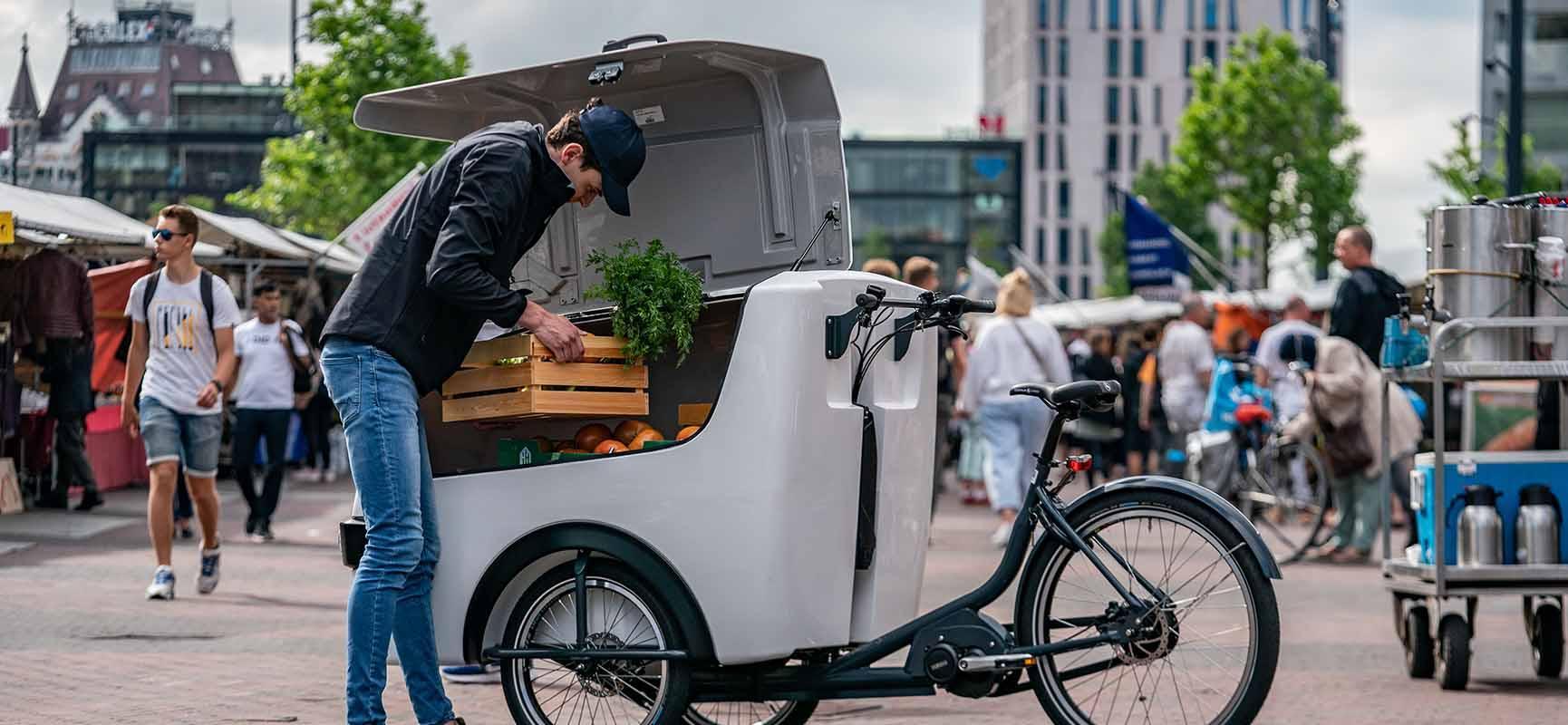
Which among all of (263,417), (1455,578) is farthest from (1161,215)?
(1455,578)

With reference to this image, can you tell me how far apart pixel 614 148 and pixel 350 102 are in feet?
111

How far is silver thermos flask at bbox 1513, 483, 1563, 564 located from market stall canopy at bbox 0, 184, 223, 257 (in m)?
9.10

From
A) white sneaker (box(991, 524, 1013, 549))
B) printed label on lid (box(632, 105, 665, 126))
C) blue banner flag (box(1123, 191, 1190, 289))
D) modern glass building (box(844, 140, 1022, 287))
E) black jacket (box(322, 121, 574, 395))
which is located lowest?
white sneaker (box(991, 524, 1013, 549))

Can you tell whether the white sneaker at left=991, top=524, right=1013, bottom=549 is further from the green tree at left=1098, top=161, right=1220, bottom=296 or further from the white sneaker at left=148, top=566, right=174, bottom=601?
the green tree at left=1098, top=161, right=1220, bottom=296

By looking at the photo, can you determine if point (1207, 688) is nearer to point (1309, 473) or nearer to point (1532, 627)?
point (1532, 627)

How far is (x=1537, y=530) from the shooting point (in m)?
7.46

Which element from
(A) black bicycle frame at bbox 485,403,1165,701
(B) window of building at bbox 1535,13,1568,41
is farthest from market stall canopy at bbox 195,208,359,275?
(B) window of building at bbox 1535,13,1568,41

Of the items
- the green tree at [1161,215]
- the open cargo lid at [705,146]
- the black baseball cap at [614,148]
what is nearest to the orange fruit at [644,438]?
the black baseball cap at [614,148]

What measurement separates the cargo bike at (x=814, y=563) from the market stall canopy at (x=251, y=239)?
46.6ft

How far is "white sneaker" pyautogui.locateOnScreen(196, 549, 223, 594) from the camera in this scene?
10.2 meters

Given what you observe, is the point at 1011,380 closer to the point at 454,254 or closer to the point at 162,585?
the point at 162,585

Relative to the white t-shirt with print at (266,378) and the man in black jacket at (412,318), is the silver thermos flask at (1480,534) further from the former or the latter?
the white t-shirt with print at (266,378)

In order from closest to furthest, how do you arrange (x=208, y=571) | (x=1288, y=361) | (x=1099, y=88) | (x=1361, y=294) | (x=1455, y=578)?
(x=1455, y=578)
(x=208, y=571)
(x=1361, y=294)
(x=1288, y=361)
(x=1099, y=88)

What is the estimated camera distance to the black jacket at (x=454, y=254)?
520cm
